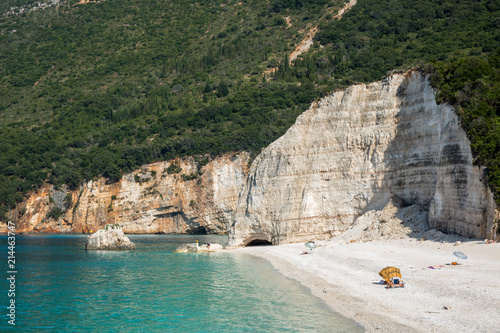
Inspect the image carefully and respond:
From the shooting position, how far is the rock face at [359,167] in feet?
78.8

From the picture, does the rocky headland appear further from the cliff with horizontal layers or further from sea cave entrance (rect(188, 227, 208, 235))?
sea cave entrance (rect(188, 227, 208, 235))

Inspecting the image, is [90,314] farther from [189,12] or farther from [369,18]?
[189,12]

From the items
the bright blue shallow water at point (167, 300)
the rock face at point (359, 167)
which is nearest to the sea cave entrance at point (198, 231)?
the rock face at point (359, 167)

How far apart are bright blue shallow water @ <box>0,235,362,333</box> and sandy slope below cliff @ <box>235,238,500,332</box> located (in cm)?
87

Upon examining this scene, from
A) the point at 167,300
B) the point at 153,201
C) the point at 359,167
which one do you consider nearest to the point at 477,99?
the point at 359,167

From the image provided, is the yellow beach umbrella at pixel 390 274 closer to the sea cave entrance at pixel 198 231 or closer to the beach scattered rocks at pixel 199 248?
the beach scattered rocks at pixel 199 248

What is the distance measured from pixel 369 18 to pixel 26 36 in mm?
87365

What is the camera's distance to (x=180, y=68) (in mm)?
98625

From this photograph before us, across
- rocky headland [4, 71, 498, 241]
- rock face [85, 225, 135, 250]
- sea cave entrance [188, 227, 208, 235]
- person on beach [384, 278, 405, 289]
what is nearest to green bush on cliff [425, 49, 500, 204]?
rocky headland [4, 71, 498, 241]

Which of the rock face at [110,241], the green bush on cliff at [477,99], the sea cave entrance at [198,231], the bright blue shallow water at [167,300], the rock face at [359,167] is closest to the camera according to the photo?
the bright blue shallow water at [167,300]

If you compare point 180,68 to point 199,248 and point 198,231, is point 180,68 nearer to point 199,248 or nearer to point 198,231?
point 198,231

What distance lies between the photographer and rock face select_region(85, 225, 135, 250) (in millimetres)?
39812

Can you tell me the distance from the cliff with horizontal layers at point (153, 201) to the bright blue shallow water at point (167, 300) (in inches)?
1673

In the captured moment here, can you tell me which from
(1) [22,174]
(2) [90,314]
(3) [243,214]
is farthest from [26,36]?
(2) [90,314]
